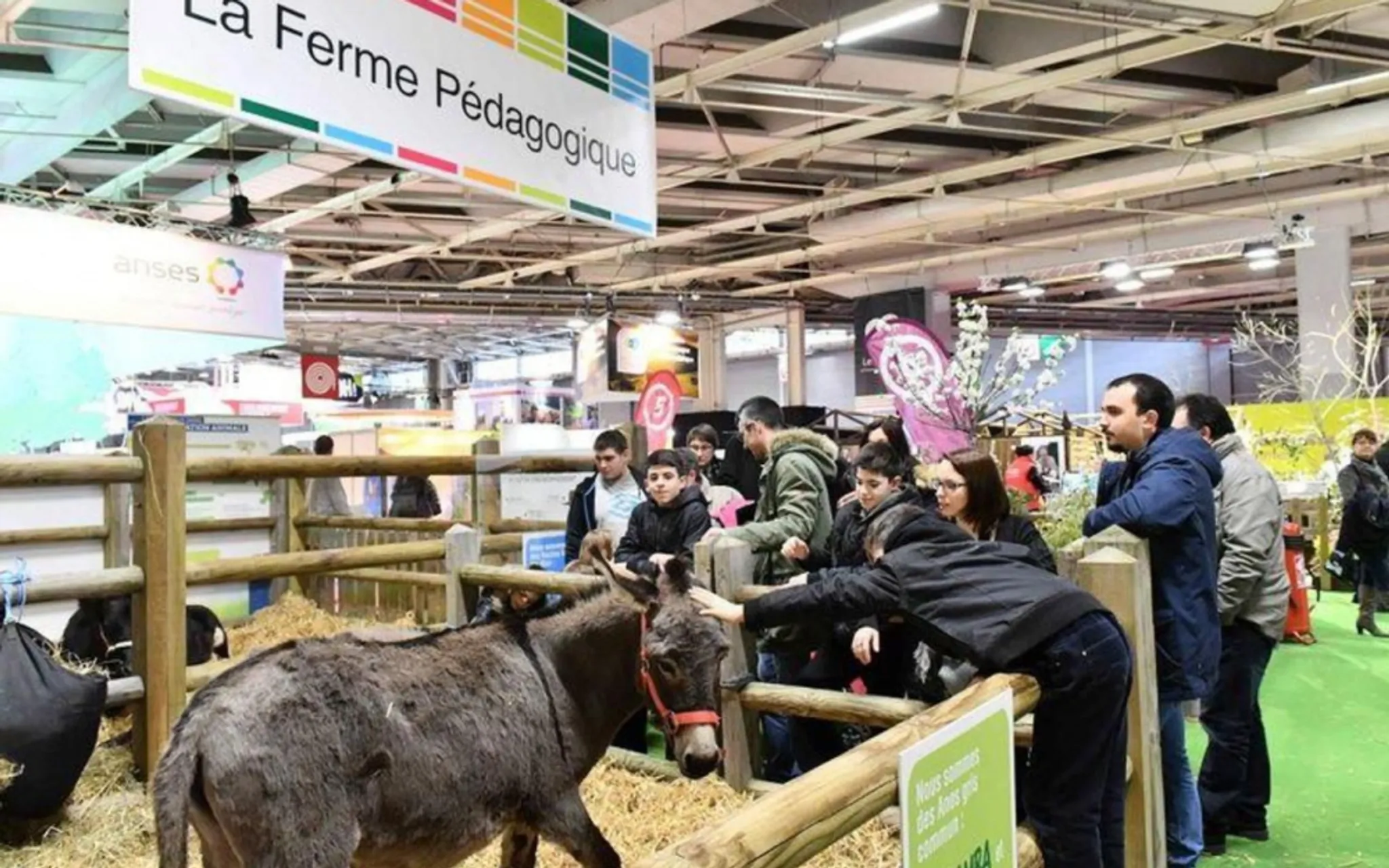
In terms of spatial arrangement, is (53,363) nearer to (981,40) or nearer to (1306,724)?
(981,40)

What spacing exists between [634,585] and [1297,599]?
26.0 feet

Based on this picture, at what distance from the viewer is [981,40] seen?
805cm

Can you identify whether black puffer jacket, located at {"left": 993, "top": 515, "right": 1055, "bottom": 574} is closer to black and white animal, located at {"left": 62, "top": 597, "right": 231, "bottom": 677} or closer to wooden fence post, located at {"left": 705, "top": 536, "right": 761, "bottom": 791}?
wooden fence post, located at {"left": 705, "top": 536, "right": 761, "bottom": 791}

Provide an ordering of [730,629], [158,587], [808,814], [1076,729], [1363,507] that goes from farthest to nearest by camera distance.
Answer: [1363,507], [158,587], [730,629], [1076,729], [808,814]

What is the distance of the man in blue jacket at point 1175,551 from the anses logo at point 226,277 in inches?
262

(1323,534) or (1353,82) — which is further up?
(1353,82)

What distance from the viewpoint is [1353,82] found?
789 cm

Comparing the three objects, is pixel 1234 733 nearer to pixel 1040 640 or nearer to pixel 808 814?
pixel 1040 640

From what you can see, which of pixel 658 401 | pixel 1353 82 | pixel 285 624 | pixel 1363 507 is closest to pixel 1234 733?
pixel 285 624

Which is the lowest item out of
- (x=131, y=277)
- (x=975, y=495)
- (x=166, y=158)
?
(x=975, y=495)

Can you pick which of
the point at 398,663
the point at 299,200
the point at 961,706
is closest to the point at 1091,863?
the point at 961,706

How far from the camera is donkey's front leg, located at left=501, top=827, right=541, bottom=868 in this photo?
280 centimetres

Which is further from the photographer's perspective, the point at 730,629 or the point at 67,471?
the point at 67,471

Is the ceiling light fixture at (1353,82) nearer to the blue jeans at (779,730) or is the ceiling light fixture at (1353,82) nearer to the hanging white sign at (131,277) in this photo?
the blue jeans at (779,730)
